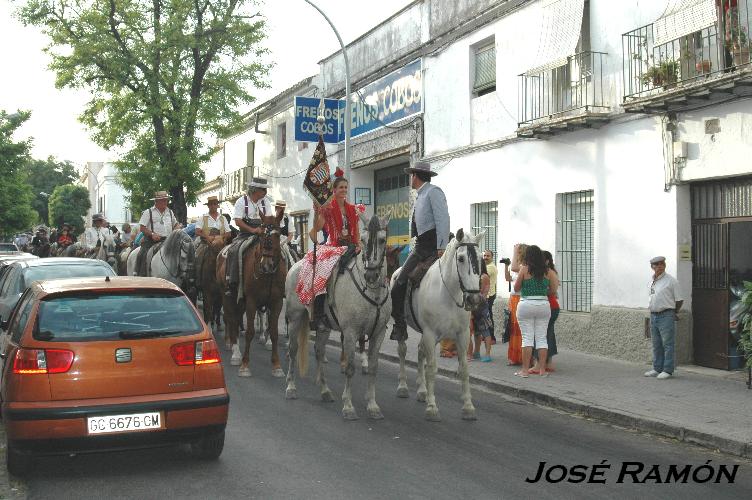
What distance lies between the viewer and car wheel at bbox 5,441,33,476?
620 centimetres

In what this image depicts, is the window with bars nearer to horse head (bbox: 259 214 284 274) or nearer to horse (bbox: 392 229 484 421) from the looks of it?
horse head (bbox: 259 214 284 274)

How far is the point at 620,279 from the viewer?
1420cm

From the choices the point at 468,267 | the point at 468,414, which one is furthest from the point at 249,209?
the point at 468,414

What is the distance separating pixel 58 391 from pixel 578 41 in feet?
39.6

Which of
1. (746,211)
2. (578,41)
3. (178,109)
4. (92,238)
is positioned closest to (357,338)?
(746,211)

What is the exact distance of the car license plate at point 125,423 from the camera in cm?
596

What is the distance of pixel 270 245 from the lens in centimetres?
1148

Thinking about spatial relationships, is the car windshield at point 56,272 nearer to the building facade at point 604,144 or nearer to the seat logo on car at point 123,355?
the seat logo on car at point 123,355

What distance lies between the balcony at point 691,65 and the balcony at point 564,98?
718mm

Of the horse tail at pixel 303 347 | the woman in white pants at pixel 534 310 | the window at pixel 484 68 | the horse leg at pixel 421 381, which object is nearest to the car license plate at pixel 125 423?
the horse tail at pixel 303 347

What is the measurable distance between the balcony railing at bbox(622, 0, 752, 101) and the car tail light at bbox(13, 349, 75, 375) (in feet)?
31.1

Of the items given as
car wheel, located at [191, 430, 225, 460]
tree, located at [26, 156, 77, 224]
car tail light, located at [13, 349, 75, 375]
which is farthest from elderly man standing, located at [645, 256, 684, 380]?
tree, located at [26, 156, 77, 224]

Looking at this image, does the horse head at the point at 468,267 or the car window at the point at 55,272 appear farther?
the car window at the point at 55,272

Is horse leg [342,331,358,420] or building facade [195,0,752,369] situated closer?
horse leg [342,331,358,420]
